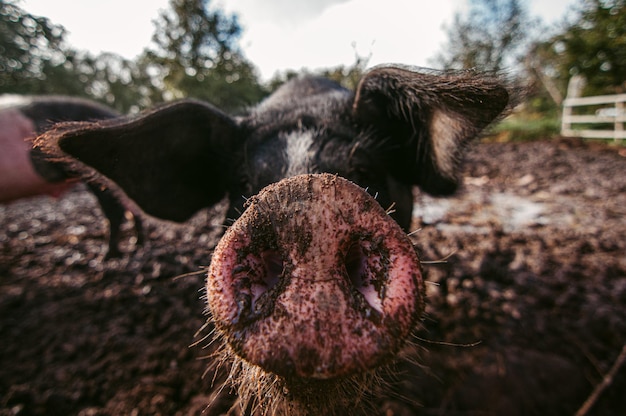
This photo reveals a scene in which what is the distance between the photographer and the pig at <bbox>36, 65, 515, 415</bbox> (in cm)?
94

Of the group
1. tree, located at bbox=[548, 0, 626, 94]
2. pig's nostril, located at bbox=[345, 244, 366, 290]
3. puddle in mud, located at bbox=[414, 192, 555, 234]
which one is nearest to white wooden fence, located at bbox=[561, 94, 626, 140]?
tree, located at bbox=[548, 0, 626, 94]

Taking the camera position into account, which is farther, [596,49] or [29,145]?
[596,49]

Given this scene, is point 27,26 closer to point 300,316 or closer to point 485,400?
point 300,316

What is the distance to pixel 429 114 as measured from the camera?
1.66 metres

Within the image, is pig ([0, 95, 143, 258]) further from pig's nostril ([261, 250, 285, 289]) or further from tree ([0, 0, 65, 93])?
pig's nostril ([261, 250, 285, 289])

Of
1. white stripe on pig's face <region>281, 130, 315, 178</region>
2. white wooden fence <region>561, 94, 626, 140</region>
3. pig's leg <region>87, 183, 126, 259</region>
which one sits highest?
white stripe on pig's face <region>281, 130, 315, 178</region>

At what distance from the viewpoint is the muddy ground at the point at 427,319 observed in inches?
91.2

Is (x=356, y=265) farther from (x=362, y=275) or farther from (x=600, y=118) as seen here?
(x=600, y=118)

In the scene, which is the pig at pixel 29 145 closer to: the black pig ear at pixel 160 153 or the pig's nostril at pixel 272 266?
the black pig ear at pixel 160 153

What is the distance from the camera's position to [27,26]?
2643mm

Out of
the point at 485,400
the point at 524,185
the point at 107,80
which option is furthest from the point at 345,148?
the point at 107,80

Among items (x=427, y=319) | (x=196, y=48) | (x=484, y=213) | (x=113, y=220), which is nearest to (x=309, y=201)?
(x=427, y=319)

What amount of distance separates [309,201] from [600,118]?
51.0 ft

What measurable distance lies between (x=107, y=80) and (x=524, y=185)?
89.2 ft
